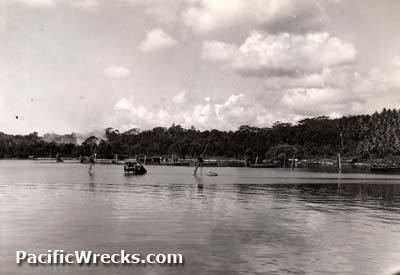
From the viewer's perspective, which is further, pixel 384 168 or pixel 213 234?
pixel 384 168

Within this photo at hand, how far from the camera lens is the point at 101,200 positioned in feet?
114

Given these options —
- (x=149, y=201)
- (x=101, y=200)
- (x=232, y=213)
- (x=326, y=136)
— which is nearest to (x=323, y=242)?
(x=232, y=213)

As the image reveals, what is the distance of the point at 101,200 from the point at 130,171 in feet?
175

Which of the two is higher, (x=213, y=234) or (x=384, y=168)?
(x=384, y=168)

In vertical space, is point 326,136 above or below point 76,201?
above

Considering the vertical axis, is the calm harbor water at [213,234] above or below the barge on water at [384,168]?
below

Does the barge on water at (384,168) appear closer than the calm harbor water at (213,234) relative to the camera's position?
No

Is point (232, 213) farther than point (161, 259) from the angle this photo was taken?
Yes

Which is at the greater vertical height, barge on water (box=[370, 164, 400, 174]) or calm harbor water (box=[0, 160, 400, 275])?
barge on water (box=[370, 164, 400, 174])

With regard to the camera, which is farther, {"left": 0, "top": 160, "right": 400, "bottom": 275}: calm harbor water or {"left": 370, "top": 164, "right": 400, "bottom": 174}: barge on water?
{"left": 370, "top": 164, "right": 400, "bottom": 174}: barge on water

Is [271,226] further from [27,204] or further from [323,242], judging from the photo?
[27,204]

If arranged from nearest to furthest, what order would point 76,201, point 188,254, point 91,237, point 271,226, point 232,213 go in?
point 188,254
point 91,237
point 271,226
point 232,213
point 76,201

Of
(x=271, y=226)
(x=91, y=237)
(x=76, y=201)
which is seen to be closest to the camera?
(x=91, y=237)

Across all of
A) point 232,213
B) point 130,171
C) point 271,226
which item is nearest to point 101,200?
point 232,213
